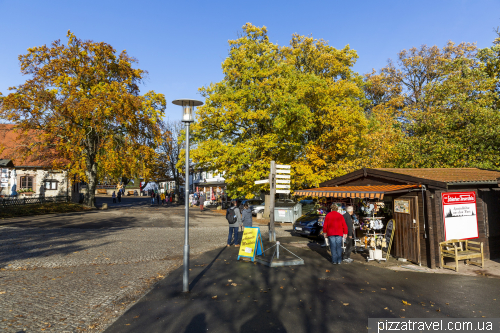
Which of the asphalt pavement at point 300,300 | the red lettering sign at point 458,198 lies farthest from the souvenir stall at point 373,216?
the asphalt pavement at point 300,300

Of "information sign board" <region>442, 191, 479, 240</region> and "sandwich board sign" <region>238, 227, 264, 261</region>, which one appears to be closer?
"information sign board" <region>442, 191, 479, 240</region>

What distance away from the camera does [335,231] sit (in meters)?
9.91

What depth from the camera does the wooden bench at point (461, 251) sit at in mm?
9211

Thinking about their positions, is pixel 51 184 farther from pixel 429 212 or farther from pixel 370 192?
pixel 429 212

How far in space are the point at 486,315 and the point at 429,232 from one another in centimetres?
393

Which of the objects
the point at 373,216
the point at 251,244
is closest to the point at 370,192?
the point at 373,216

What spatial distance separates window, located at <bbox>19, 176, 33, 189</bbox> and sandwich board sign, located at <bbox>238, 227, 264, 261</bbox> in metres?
36.1

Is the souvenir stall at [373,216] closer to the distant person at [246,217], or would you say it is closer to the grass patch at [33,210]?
the distant person at [246,217]

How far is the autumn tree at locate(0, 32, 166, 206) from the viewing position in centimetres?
2636

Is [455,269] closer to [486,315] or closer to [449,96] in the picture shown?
[486,315]

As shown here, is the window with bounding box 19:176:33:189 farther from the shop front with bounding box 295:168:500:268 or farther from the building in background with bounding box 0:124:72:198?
the shop front with bounding box 295:168:500:268

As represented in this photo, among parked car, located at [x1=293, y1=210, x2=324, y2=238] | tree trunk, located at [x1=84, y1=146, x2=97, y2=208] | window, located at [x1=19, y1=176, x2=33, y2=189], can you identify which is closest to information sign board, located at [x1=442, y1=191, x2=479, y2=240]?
parked car, located at [x1=293, y1=210, x2=324, y2=238]

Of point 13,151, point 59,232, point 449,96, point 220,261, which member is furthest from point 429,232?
point 13,151

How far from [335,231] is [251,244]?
2.62 metres
